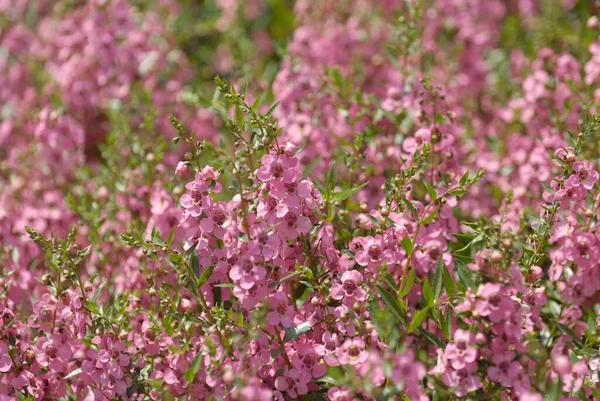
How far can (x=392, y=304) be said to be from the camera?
2.46 m

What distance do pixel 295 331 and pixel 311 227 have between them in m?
Answer: 0.34

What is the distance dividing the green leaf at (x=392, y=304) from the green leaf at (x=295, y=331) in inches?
10.3

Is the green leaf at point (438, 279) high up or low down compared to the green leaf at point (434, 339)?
up

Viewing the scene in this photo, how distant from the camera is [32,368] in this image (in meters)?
2.71

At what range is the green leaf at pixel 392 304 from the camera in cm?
244

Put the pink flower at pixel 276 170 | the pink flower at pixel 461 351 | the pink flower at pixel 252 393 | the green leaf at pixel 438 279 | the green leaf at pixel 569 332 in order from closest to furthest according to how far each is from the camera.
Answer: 1. the pink flower at pixel 252 393
2. the pink flower at pixel 461 351
3. the pink flower at pixel 276 170
4. the green leaf at pixel 438 279
5. the green leaf at pixel 569 332

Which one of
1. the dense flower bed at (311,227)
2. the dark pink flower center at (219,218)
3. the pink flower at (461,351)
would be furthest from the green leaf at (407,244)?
the dark pink flower center at (219,218)

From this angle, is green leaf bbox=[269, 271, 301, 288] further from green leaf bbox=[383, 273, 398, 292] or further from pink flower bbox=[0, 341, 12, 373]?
pink flower bbox=[0, 341, 12, 373]

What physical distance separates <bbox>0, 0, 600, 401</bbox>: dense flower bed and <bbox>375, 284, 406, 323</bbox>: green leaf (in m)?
0.01

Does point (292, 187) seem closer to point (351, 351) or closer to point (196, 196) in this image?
point (196, 196)

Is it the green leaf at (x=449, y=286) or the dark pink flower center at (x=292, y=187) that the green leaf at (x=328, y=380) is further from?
the dark pink flower center at (x=292, y=187)

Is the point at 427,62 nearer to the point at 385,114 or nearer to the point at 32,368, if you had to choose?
the point at 385,114

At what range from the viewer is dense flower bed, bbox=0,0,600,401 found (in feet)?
7.68

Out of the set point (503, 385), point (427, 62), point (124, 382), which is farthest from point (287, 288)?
point (427, 62)
